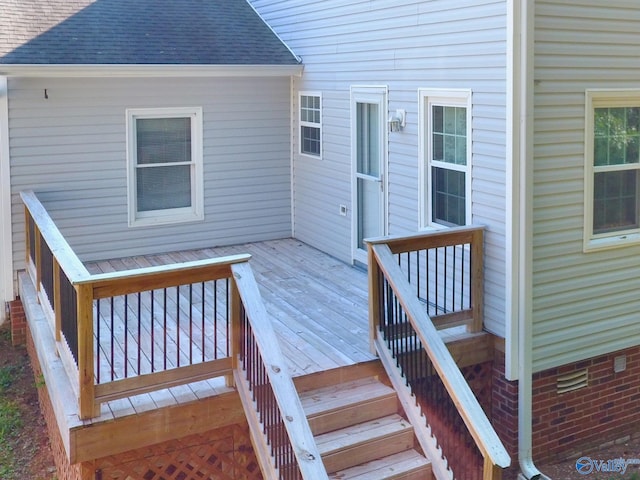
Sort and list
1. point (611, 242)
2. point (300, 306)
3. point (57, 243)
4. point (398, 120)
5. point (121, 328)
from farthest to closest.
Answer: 1. point (398, 120)
2. point (300, 306)
3. point (121, 328)
4. point (611, 242)
5. point (57, 243)

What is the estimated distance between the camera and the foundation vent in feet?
20.2

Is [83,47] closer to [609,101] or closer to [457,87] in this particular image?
[457,87]

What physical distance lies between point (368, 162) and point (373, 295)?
2.85 metres

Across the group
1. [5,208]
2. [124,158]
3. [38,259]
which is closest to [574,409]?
[38,259]

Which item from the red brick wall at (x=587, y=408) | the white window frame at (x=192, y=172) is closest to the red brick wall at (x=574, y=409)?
the red brick wall at (x=587, y=408)

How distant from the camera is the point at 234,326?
4957mm

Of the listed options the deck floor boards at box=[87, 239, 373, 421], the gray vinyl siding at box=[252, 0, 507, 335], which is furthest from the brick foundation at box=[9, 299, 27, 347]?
the gray vinyl siding at box=[252, 0, 507, 335]

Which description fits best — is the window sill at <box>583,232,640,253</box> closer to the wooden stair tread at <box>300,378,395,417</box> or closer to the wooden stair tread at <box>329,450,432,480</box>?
the wooden stair tread at <box>300,378,395,417</box>

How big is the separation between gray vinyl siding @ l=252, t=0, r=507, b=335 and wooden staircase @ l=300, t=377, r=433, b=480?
1.30 meters

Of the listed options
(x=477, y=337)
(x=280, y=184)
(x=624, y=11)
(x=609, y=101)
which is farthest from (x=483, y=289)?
(x=280, y=184)

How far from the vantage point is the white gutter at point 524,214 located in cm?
543

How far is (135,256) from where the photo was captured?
29.6 ft

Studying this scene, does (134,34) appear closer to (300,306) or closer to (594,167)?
(300,306)

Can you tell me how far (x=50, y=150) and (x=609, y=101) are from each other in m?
5.87
